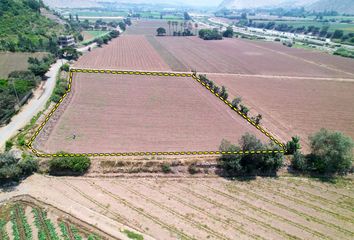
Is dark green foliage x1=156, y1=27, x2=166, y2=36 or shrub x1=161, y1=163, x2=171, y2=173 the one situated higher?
shrub x1=161, y1=163, x2=171, y2=173

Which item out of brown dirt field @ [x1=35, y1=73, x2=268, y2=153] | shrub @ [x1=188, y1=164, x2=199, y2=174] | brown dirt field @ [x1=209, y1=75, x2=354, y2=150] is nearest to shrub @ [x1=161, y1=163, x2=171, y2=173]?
shrub @ [x1=188, y1=164, x2=199, y2=174]

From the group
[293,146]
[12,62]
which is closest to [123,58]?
[12,62]

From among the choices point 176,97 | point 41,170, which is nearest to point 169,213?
point 41,170

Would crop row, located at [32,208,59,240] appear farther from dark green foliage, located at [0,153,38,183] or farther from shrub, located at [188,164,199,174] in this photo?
shrub, located at [188,164,199,174]

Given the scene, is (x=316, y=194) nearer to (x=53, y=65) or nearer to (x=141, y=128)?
(x=141, y=128)

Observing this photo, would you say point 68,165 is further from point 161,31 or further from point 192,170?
point 161,31
